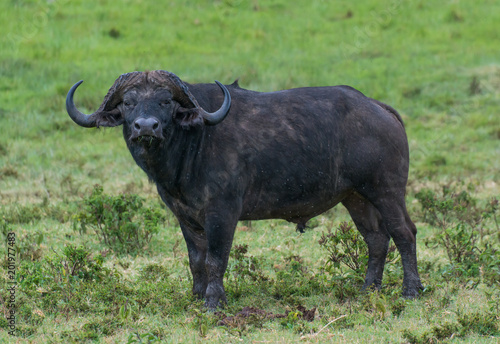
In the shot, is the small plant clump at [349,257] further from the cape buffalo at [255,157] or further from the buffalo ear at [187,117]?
the buffalo ear at [187,117]

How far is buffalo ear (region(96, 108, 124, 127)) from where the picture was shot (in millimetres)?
5961

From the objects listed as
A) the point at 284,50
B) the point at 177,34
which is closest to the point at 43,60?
the point at 177,34

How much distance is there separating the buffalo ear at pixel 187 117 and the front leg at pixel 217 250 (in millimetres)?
713

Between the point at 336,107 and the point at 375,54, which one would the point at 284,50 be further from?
the point at 336,107

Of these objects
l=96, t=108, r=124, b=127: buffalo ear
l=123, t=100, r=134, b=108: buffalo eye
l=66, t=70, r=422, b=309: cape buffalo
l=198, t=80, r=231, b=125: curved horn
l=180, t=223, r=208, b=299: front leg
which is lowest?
l=180, t=223, r=208, b=299: front leg

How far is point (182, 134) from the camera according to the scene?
6.05m

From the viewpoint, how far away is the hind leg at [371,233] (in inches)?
271

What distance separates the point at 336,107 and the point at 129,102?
5.96 feet

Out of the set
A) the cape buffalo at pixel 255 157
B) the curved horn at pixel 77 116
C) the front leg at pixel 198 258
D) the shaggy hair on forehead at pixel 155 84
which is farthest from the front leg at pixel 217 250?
the curved horn at pixel 77 116

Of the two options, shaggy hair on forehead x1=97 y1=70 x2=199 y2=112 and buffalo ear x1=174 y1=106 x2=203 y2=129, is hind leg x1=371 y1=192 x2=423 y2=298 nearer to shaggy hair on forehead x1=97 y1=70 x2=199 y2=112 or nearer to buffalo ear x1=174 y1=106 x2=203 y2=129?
buffalo ear x1=174 y1=106 x2=203 y2=129

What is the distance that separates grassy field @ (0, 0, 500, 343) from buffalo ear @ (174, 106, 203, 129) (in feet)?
4.58

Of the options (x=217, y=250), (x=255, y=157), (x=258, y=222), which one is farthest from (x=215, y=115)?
(x=258, y=222)

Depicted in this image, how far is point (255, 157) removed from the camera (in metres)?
6.23

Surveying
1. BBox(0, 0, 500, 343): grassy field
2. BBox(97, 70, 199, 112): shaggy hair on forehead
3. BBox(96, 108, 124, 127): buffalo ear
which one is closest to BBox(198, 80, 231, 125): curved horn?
BBox(97, 70, 199, 112): shaggy hair on forehead
